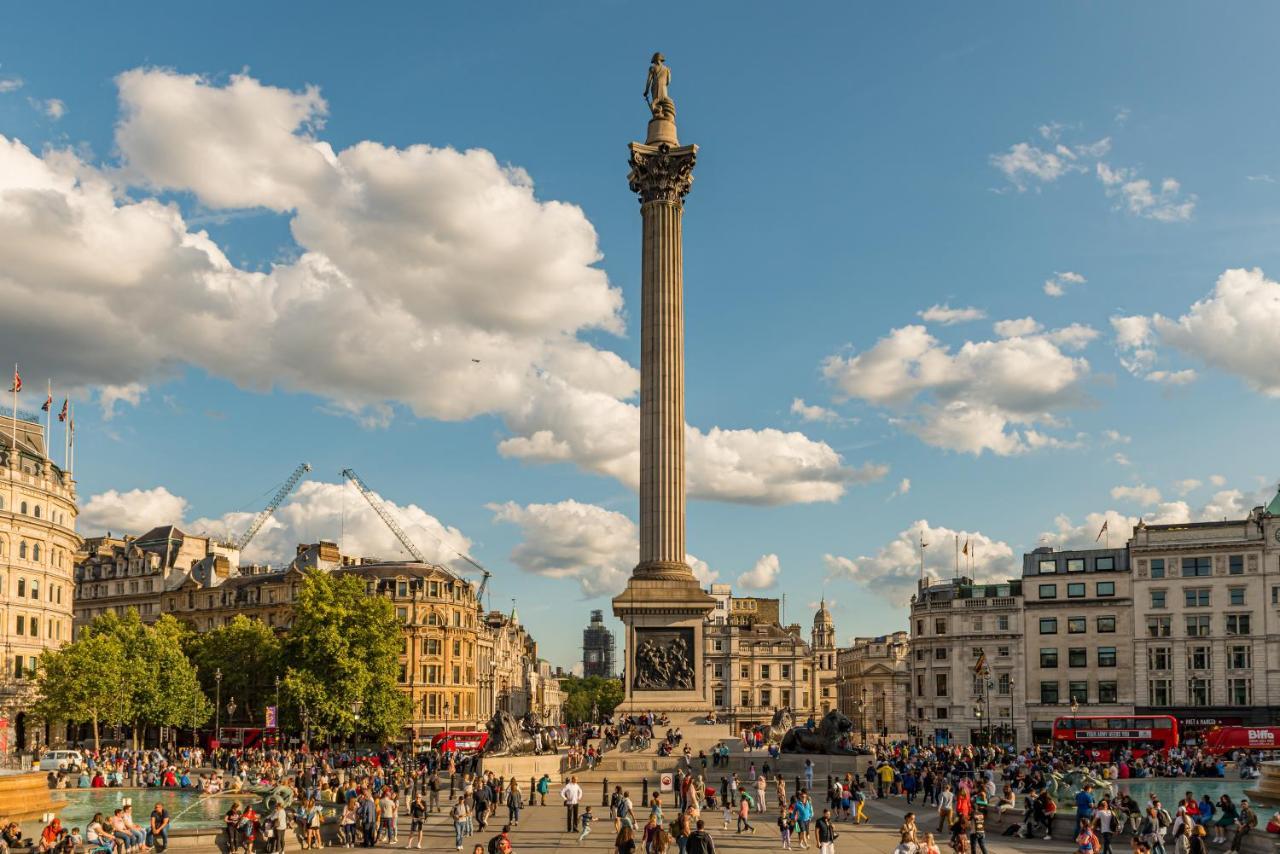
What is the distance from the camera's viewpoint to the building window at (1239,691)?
89625 millimetres

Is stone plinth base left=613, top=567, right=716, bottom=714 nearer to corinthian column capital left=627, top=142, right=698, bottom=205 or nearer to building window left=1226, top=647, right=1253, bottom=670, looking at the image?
corinthian column capital left=627, top=142, right=698, bottom=205

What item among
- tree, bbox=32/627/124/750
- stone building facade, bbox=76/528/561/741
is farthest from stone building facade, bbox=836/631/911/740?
tree, bbox=32/627/124/750

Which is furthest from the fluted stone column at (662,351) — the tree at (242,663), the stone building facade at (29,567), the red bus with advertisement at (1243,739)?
the stone building facade at (29,567)

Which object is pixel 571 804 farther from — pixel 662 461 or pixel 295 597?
pixel 295 597

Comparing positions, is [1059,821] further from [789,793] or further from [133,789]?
[133,789]

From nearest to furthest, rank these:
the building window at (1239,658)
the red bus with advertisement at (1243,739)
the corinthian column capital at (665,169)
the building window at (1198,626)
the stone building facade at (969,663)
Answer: the corinthian column capital at (665,169) → the red bus with advertisement at (1243,739) → the building window at (1239,658) → the building window at (1198,626) → the stone building facade at (969,663)

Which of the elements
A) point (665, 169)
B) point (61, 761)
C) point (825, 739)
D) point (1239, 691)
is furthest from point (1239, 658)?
point (61, 761)

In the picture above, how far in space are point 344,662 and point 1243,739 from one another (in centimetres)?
5270

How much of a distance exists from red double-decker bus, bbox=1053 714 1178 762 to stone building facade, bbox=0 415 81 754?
202 ft

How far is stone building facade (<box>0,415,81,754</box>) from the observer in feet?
267

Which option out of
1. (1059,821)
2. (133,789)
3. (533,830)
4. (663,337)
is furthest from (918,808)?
(133,789)

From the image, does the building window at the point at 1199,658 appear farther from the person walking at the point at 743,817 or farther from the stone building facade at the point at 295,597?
the person walking at the point at 743,817

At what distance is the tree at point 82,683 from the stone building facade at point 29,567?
A: 121 inches

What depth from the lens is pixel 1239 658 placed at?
298 feet
